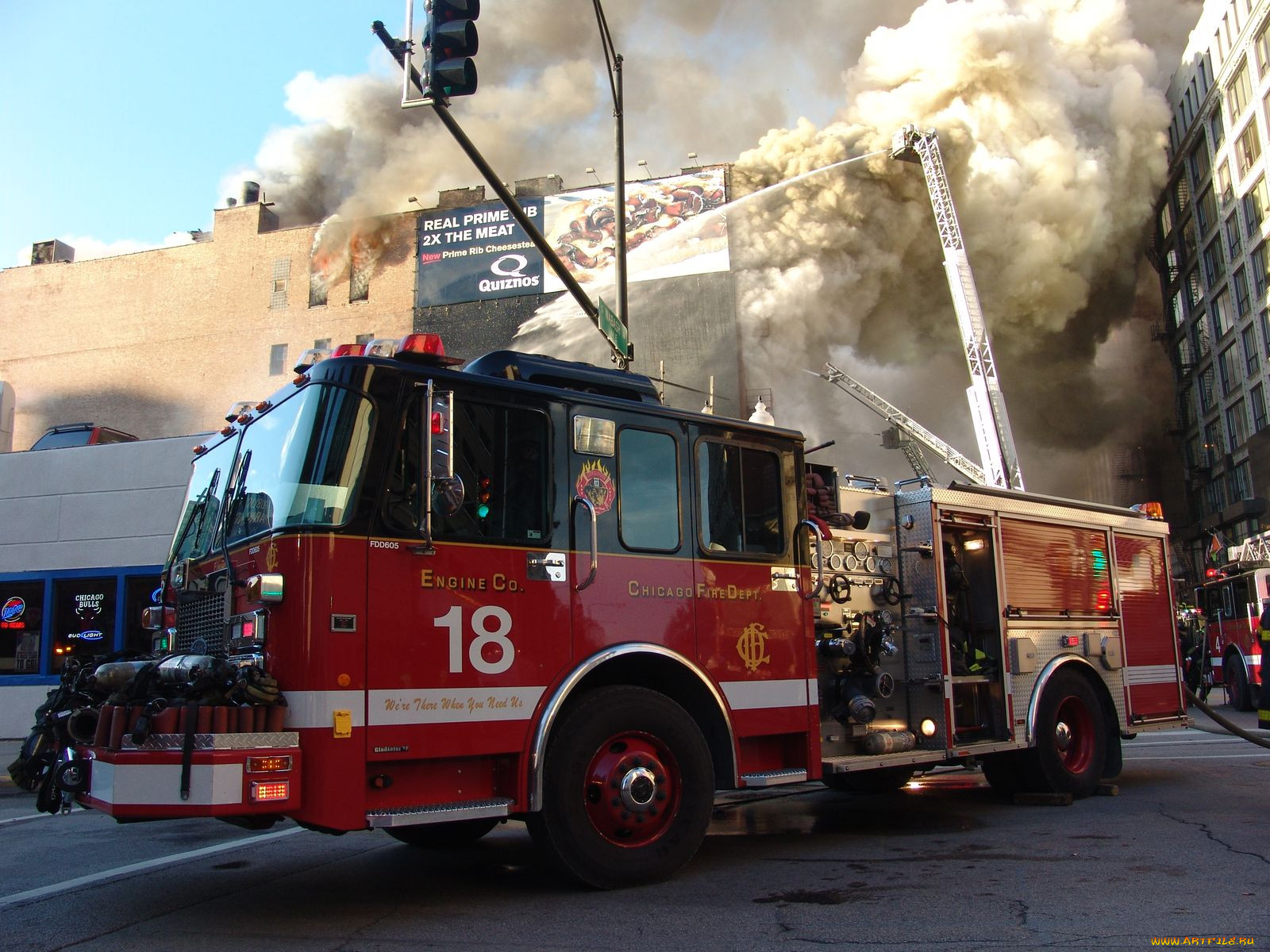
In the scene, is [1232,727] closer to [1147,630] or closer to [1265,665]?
[1147,630]

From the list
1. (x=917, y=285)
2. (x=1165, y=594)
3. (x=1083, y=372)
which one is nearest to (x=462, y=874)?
(x=1165, y=594)

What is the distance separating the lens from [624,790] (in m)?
5.29

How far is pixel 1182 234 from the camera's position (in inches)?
2041

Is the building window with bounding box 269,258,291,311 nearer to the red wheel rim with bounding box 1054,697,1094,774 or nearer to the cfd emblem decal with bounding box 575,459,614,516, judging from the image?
the red wheel rim with bounding box 1054,697,1094,774

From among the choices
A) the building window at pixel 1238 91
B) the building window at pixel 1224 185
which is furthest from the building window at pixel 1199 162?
the building window at pixel 1238 91

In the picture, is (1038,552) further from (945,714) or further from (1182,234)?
(1182,234)

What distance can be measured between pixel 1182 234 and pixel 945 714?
5277 cm

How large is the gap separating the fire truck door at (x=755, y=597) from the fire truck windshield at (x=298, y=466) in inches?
82.0

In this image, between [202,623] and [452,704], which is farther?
[202,623]

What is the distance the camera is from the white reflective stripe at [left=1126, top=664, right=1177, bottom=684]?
900 cm

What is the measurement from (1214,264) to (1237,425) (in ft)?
24.3

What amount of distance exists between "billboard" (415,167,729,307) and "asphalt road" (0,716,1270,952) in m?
36.0

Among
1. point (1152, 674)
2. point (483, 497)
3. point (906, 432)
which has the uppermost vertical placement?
point (906, 432)

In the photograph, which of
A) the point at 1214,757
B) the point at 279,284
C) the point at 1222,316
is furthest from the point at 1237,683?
the point at 279,284
